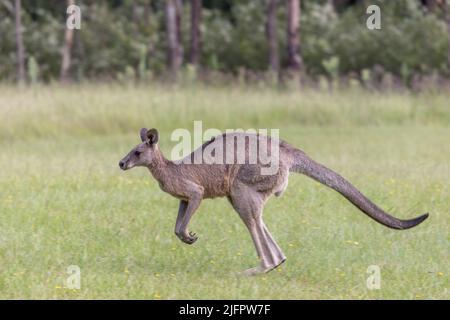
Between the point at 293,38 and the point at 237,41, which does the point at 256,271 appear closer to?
the point at 293,38

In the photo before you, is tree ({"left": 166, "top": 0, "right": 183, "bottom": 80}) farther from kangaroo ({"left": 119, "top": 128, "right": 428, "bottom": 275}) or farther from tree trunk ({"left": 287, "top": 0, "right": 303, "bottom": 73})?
kangaroo ({"left": 119, "top": 128, "right": 428, "bottom": 275})

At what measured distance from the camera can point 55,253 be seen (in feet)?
32.4

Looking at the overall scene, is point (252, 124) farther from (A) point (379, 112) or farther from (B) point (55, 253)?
(B) point (55, 253)

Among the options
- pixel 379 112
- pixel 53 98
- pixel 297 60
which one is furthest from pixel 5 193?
pixel 297 60

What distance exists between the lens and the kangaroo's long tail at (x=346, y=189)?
8930 millimetres

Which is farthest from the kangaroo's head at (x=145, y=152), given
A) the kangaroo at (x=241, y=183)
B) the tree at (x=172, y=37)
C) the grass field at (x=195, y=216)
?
the tree at (x=172, y=37)

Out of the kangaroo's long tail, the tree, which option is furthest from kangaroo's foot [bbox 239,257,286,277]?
the tree

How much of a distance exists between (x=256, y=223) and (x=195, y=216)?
2620 mm

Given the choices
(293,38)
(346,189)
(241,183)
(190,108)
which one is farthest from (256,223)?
(293,38)

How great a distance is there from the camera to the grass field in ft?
29.4

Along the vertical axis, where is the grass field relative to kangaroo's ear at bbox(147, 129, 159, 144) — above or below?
below

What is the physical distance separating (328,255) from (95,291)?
2248 millimetres

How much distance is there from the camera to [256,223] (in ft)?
29.7

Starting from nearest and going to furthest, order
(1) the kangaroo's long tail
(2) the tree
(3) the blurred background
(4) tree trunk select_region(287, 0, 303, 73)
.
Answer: (1) the kangaroo's long tail
(4) tree trunk select_region(287, 0, 303, 73)
(2) the tree
(3) the blurred background
